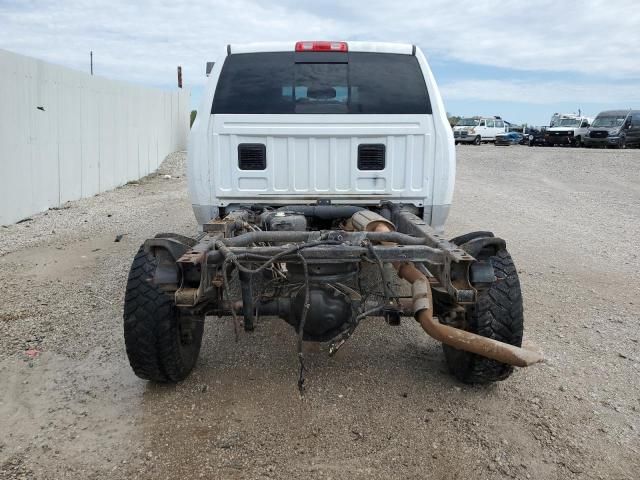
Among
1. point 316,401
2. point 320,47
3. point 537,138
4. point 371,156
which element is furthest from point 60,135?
point 537,138

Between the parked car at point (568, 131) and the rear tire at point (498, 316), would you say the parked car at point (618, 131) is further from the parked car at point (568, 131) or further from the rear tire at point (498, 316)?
Result: the rear tire at point (498, 316)

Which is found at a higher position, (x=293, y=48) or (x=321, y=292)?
(x=293, y=48)

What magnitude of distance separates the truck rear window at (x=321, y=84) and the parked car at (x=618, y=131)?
95.0 feet

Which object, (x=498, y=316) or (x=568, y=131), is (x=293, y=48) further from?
(x=568, y=131)

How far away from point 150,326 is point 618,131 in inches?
1240

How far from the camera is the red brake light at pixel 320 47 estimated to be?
5.03 metres

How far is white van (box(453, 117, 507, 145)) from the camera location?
36219 mm

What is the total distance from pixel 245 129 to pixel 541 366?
2867mm

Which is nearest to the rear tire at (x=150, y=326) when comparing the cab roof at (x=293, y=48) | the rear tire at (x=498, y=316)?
the rear tire at (x=498, y=316)

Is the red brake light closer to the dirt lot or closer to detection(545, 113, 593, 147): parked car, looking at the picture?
the dirt lot

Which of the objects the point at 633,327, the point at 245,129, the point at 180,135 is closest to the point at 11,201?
the point at 245,129

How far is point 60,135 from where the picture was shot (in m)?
Result: 12.4

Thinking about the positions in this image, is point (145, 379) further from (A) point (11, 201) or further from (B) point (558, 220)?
(B) point (558, 220)

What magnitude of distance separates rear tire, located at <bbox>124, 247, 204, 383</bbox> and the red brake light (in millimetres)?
2300
